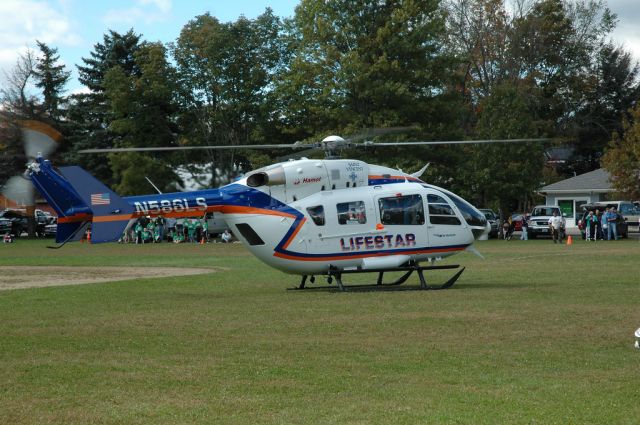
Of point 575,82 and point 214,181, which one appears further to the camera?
point 575,82

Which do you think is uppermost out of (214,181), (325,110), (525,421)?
(325,110)

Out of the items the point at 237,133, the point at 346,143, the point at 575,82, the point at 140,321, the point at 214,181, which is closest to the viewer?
the point at 140,321

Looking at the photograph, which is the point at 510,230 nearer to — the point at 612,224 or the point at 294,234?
the point at 612,224

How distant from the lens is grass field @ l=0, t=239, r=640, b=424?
8922 mm

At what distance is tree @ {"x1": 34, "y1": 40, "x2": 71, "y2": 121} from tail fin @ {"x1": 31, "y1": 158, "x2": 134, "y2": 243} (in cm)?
5374

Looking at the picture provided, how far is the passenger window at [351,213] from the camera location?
21.3 meters

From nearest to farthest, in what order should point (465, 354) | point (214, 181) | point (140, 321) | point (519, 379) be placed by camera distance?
point (519, 379), point (465, 354), point (140, 321), point (214, 181)

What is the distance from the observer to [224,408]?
29.6ft

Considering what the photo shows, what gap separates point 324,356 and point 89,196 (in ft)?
32.1

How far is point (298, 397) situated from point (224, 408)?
2.69ft

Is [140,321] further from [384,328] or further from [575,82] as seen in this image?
[575,82]

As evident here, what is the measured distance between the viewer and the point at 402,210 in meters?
21.6

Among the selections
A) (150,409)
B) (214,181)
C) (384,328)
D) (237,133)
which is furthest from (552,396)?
(237,133)

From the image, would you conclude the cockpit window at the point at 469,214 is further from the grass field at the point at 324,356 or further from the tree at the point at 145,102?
the tree at the point at 145,102
